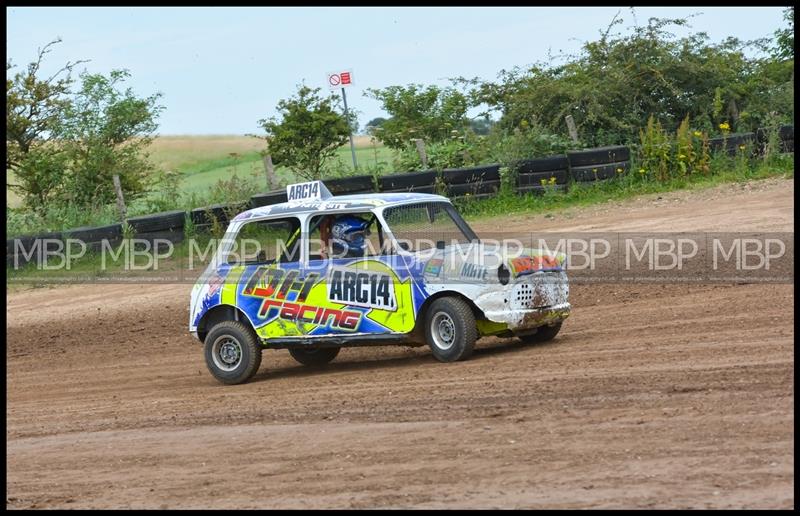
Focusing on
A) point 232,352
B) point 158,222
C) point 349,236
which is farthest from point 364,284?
point 158,222

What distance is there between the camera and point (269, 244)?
40.4 ft

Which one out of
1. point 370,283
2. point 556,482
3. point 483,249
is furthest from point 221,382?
point 556,482

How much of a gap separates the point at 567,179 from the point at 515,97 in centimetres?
370

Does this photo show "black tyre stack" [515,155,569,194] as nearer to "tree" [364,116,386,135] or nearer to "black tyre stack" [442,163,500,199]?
"black tyre stack" [442,163,500,199]

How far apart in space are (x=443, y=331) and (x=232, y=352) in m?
2.34

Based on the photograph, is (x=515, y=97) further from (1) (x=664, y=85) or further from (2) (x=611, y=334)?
(2) (x=611, y=334)

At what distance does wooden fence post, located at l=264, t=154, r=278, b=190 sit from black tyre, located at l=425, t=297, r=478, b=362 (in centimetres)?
1255

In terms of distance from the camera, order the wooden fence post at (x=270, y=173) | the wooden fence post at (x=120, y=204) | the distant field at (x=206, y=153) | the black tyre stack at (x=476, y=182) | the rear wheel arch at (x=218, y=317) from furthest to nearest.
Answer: the distant field at (x=206, y=153) < the wooden fence post at (x=270, y=173) < the wooden fence post at (x=120, y=204) < the black tyre stack at (x=476, y=182) < the rear wheel arch at (x=218, y=317)

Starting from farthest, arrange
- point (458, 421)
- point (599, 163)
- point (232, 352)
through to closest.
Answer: point (599, 163) < point (232, 352) < point (458, 421)

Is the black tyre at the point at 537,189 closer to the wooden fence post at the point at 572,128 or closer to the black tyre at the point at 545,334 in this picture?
the wooden fence post at the point at 572,128

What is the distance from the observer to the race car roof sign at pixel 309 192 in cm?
1252

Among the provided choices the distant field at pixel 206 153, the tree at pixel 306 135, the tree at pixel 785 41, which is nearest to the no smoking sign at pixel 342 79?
the tree at pixel 306 135

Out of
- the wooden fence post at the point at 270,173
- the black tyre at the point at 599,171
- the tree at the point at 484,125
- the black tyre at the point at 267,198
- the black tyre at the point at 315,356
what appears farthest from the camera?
the tree at the point at 484,125

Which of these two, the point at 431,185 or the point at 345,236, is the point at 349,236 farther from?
the point at 431,185
